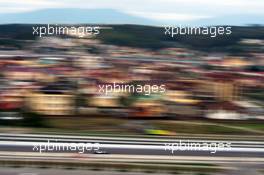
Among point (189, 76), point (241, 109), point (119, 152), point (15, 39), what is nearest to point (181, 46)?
point (189, 76)

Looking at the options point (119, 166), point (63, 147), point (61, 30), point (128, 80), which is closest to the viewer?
point (119, 166)

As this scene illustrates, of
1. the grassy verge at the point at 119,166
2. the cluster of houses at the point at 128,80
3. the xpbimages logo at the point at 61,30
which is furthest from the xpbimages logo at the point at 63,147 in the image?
the xpbimages logo at the point at 61,30

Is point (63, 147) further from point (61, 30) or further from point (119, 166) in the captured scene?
point (61, 30)

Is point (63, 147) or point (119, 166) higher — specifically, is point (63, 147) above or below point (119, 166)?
above

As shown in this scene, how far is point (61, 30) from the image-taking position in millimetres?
6137

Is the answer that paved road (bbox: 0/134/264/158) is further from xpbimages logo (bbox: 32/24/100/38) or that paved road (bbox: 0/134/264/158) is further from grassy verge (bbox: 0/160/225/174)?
xpbimages logo (bbox: 32/24/100/38)

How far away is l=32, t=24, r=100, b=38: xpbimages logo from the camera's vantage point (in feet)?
19.1

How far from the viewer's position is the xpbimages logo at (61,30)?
5820mm

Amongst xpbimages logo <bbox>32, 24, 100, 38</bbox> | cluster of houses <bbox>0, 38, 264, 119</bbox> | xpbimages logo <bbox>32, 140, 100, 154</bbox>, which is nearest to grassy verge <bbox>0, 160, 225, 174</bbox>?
xpbimages logo <bbox>32, 140, 100, 154</bbox>

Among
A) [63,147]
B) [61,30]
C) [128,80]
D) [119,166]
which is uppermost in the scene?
[61,30]

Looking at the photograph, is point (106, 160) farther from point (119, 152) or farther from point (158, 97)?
point (158, 97)

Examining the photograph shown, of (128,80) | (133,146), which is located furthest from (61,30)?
(133,146)

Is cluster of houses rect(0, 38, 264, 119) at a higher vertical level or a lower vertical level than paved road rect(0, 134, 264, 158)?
higher

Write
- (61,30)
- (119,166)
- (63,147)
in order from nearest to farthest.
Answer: (119,166)
(63,147)
(61,30)
